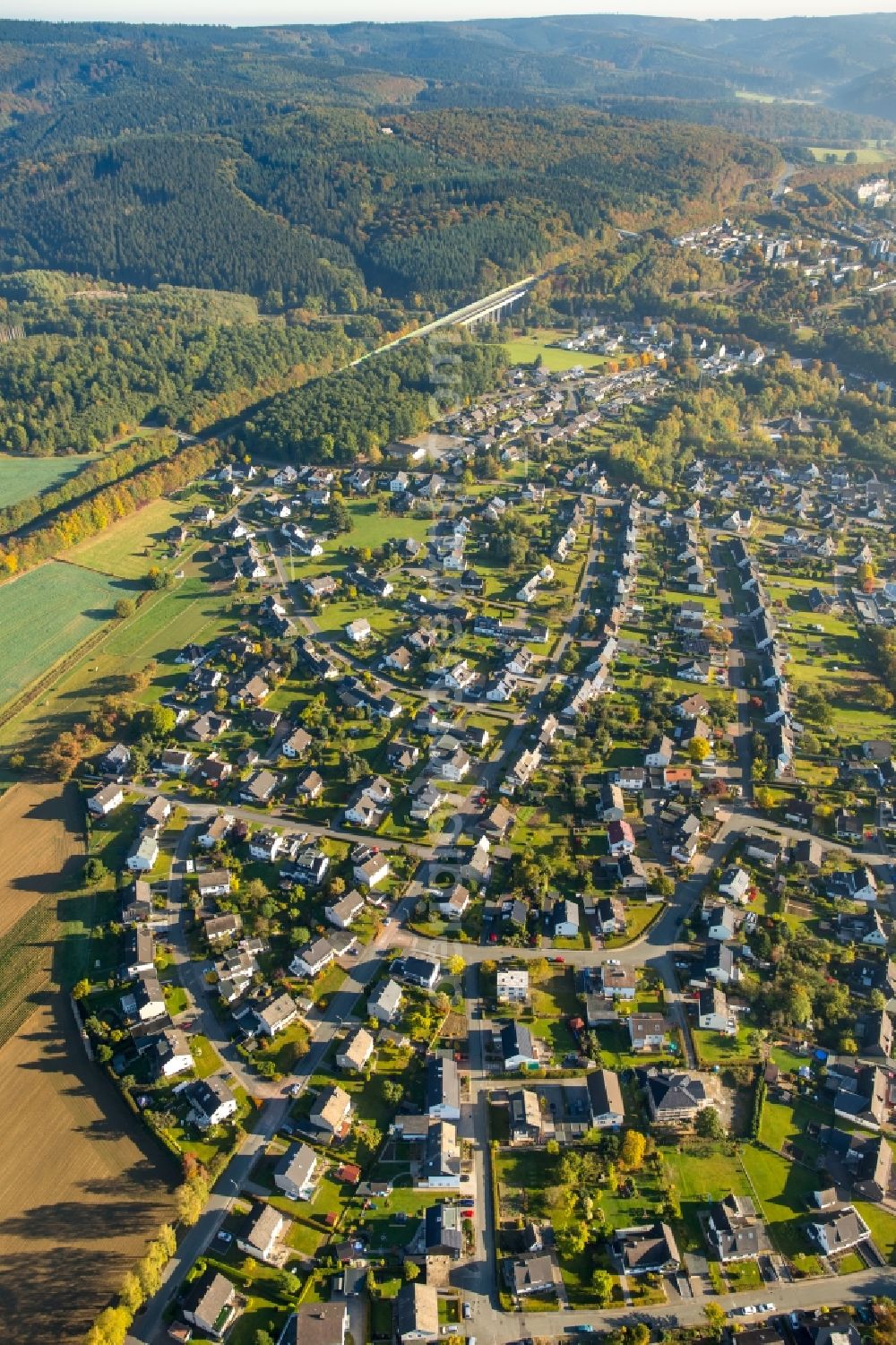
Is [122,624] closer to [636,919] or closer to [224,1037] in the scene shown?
[224,1037]

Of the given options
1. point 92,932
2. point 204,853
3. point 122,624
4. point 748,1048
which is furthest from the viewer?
point 122,624

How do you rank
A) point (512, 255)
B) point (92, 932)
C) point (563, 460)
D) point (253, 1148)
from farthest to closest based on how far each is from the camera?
point (512, 255)
point (563, 460)
point (92, 932)
point (253, 1148)

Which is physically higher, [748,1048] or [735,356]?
[735,356]

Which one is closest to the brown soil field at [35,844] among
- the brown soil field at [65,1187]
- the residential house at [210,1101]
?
the brown soil field at [65,1187]

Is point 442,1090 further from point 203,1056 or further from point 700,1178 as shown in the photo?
point 203,1056

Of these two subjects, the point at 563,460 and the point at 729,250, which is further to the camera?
the point at 729,250

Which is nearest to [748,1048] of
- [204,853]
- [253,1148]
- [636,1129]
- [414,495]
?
[636,1129]

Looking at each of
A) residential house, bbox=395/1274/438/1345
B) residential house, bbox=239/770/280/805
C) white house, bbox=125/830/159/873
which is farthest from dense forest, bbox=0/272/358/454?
residential house, bbox=395/1274/438/1345

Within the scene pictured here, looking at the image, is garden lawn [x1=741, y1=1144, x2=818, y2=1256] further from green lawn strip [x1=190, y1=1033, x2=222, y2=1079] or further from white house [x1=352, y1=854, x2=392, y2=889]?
green lawn strip [x1=190, y1=1033, x2=222, y2=1079]

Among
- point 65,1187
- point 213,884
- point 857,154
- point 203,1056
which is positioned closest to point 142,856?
point 213,884
